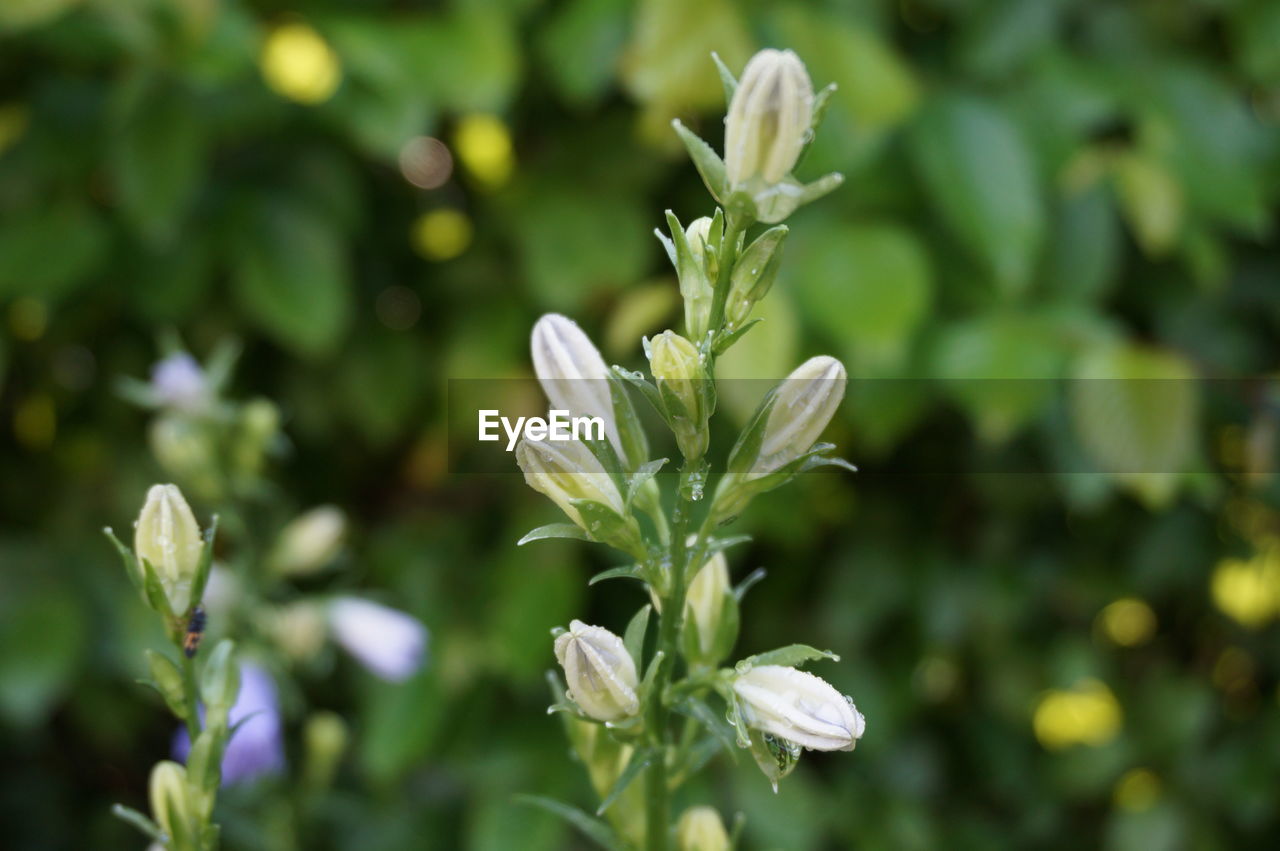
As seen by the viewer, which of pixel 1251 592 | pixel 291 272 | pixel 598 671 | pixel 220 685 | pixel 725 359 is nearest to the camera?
pixel 598 671

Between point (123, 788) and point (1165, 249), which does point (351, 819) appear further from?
point (1165, 249)

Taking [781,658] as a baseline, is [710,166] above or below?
above

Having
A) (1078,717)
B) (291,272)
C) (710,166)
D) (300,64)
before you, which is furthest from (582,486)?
(1078,717)

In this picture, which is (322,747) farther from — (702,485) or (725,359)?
(702,485)

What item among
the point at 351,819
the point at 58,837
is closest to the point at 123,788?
the point at 58,837

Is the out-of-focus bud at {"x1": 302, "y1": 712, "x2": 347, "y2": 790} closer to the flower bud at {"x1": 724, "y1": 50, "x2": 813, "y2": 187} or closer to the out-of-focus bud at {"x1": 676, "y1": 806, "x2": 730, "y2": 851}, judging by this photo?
the out-of-focus bud at {"x1": 676, "y1": 806, "x2": 730, "y2": 851}

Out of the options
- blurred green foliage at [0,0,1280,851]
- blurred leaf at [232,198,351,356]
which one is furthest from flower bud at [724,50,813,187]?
blurred leaf at [232,198,351,356]
